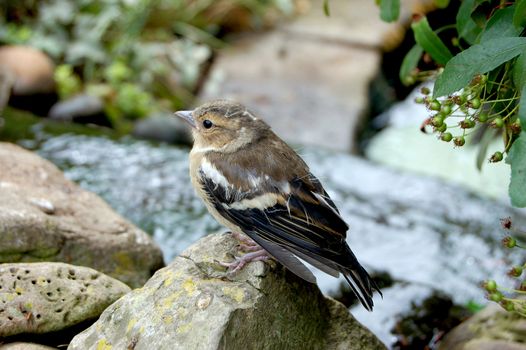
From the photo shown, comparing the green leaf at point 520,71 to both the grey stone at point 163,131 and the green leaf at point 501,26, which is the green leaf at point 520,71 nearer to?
the green leaf at point 501,26

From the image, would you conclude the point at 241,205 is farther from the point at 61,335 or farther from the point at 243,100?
the point at 243,100

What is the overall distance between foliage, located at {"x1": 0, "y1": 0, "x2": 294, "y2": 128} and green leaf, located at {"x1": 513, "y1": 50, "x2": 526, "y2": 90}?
6.69 metres

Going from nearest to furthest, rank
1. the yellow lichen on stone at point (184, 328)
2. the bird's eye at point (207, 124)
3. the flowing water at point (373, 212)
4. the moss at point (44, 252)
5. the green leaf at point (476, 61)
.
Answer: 1. the green leaf at point (476, 61)
2. the yellow lichen on stone at point (184, 328)
3. the bird's eye at point (207, 124)
4. the moss at point (44, 252)
5. the flowing water at point (373, 212)

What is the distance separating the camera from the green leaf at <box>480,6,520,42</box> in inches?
120

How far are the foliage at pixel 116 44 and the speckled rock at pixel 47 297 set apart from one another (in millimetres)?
5289

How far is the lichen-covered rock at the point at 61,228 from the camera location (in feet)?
14.8

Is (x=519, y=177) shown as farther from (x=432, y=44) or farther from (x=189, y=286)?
(x=189, y=286)

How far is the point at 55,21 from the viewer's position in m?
9.94

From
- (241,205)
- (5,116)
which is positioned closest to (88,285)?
(241,205)

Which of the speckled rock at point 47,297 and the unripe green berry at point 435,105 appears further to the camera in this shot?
the speckled rock at point 47,297

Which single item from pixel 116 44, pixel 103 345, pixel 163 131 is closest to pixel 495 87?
pixel 103 345

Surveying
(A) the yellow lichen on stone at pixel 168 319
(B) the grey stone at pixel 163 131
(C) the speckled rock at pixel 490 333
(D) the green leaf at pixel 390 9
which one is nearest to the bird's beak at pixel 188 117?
(D) the green leaf at pixel 390 9

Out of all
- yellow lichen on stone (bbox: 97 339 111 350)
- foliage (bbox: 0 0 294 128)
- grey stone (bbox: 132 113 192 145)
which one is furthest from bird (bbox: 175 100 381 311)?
foliage (bbox: 0 0 294 128)

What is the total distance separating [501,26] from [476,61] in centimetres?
38
